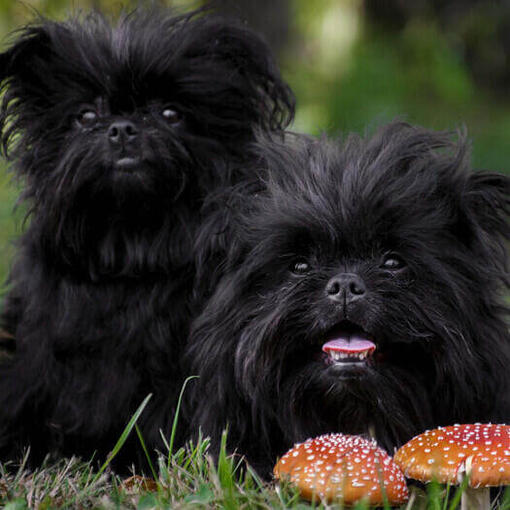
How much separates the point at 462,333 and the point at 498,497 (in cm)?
55

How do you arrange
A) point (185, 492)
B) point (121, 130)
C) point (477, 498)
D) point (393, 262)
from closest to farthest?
point (477, 498) → point (185, 492) → point (393, 262) → point (121, 130)

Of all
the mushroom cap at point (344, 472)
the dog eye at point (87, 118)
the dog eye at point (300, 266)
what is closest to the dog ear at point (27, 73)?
the dog eye at point (87, 118)

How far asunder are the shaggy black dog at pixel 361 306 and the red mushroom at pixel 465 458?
1.17 ft

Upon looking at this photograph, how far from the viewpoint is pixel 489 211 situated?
11.0 feet

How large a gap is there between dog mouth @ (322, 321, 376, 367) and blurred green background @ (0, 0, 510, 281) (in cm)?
430

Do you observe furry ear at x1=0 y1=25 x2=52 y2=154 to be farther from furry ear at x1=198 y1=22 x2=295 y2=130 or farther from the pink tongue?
the pink tongue

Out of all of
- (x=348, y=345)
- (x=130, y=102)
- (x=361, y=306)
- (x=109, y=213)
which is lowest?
(x=348, y=345)

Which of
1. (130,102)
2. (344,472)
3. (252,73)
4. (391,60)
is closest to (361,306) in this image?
(344,472)

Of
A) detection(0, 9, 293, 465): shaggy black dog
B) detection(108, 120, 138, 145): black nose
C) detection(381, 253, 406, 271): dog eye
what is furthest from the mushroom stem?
detection(108, 120, 138, 145): black nose

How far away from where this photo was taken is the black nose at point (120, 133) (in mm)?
3709

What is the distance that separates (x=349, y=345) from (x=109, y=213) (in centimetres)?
126

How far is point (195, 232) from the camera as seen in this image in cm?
373

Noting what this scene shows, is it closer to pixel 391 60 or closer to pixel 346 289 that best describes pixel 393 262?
pixel 346 289

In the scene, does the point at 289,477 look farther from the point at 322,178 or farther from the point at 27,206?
the point at 27,206
